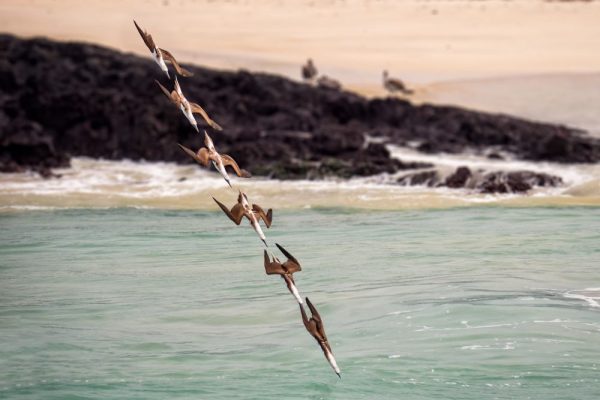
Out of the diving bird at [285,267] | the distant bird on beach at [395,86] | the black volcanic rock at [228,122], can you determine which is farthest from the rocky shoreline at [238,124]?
the diving bird at [285,267]

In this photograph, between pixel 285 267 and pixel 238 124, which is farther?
pixel 238 124

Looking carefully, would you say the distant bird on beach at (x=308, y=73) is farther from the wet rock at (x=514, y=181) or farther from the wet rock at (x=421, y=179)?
the wet rock at (x=514, y=181)

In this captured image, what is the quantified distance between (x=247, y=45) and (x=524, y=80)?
13.4 feet

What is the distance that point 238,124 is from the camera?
13594 millimetres

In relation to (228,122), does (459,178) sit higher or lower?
lower

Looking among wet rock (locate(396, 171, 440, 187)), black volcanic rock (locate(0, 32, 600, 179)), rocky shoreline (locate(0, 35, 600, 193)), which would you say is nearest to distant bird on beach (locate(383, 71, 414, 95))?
rocky shoreline (locate(0, 35, 600, 193))

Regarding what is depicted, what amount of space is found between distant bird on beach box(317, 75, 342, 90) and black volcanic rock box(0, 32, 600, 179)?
3.53 feet

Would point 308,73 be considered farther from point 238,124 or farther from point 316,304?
point 316,304

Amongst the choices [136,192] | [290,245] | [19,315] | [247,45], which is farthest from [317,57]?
[19,315]

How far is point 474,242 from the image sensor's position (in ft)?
24.1

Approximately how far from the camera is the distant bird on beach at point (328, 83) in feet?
52.3

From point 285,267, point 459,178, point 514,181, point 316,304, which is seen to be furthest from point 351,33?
point 285,267

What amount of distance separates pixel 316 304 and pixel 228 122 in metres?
8.03

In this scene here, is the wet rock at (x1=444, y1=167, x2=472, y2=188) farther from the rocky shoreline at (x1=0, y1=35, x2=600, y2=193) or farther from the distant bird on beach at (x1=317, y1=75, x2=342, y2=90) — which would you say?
the distant bird on beach at (x1=317, y1=75, x2=342, y2=90)
